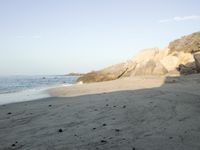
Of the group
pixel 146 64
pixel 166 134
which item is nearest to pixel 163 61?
pixel 146 64

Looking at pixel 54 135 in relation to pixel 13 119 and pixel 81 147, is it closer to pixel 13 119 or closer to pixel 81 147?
pixel 81 147

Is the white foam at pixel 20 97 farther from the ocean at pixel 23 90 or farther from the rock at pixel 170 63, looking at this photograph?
the rock at pixel 170 63

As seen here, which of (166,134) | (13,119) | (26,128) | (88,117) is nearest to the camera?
(166,134)

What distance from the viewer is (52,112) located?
25.5 ft

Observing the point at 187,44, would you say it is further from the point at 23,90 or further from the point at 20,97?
the point at 20,97

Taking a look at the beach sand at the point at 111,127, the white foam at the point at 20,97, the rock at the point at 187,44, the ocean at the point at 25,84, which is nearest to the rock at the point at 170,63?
the rock at the point at 187,44

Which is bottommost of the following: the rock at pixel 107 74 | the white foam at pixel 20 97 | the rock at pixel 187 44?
the white foam at pixel 20 97

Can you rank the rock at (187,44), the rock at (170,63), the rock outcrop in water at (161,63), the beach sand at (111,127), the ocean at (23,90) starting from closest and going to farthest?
the beach sand at (111,127) < the ocean at (23,90) < the rock outcrop in water at (161,63) < the rock at (170,63) < the rock at (187,44)

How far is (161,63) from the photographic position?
27.6 meters

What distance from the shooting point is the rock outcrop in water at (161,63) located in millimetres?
25016

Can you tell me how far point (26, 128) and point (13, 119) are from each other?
1473 millimetres

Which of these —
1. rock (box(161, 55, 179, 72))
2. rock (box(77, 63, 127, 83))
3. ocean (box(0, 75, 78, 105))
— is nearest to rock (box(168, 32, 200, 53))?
rock (box(161, 55, 179, 72))

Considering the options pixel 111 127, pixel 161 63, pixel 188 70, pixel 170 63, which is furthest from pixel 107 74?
pixel 111 127

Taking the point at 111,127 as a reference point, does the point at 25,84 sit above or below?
above
